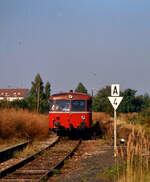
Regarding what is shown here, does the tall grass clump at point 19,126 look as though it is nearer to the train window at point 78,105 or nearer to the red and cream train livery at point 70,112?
the red and cream train livery at point 70,112

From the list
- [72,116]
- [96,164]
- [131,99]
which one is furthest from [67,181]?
[131,99]

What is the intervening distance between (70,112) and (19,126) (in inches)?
114

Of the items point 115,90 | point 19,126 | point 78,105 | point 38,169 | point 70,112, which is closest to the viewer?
point 38,169

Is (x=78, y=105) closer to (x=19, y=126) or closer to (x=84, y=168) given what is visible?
(x=19, y=126)

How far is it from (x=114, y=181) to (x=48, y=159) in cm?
462

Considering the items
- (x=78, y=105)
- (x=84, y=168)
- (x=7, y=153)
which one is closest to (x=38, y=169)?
(x=84, y=168)

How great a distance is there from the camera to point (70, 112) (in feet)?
61.2

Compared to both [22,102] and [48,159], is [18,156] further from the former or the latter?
[22,102]

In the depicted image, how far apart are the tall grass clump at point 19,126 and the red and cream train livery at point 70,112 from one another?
125cm

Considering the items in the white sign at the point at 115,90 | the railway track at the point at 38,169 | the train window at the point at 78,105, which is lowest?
the railway track at the point at 38,169

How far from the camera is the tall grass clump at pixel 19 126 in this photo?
54.6 feet

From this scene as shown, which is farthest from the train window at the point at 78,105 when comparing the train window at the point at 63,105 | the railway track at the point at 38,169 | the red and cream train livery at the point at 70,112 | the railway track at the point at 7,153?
the railway track at the point at 7,153

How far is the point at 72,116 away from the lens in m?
18.6

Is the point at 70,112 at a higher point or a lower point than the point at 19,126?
higher
